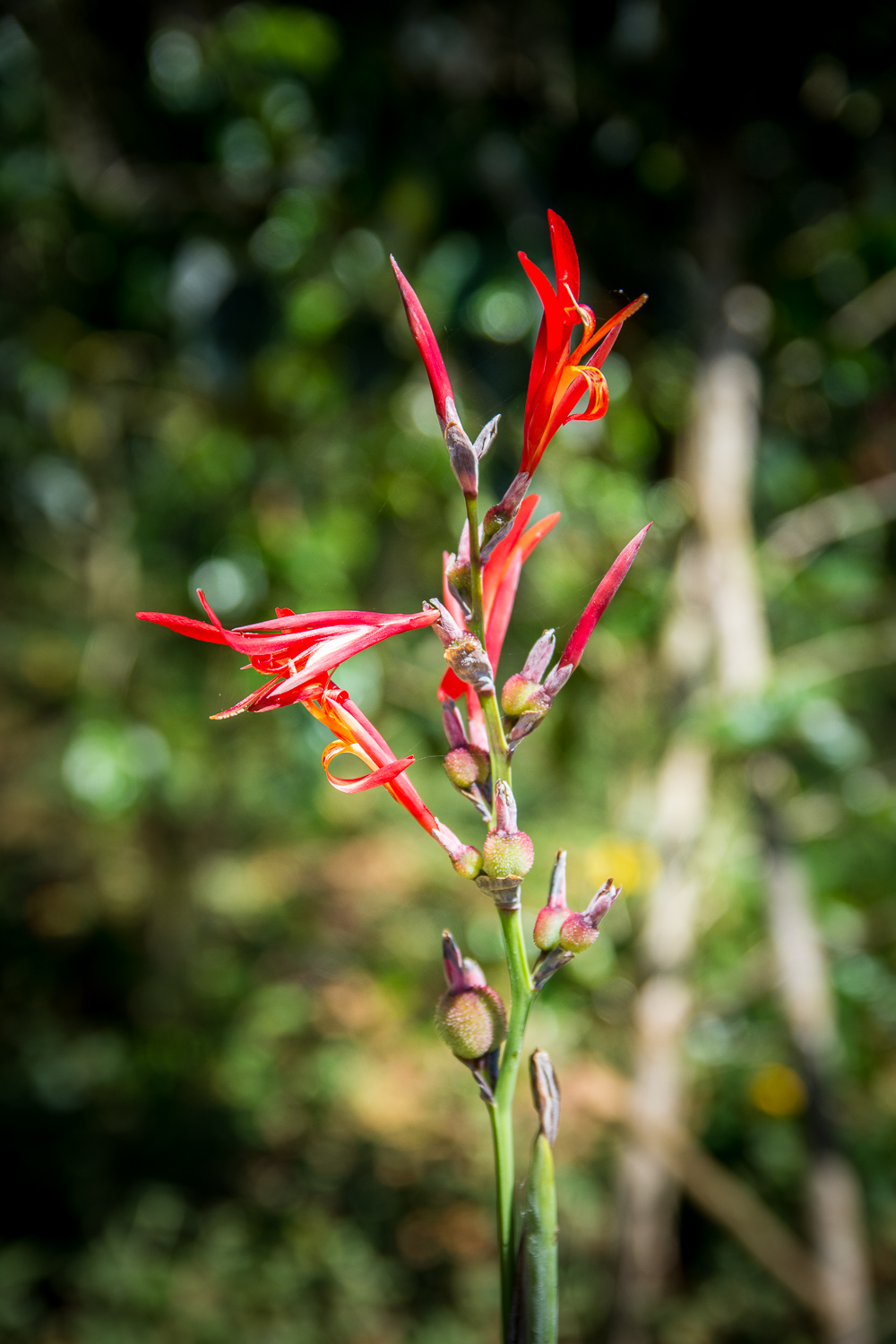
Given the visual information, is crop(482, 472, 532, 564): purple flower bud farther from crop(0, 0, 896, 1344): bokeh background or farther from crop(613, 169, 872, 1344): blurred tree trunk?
crop(613, 169, 872, 1344): blurred tree trunk

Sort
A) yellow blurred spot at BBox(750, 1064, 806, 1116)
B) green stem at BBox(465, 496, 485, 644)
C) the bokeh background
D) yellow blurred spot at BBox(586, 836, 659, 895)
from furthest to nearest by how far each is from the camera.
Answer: yellow blurred spot at BBox(750, 1064, 806, 1116) → yellow blurred spot at BBox(586, 836, 659, 895) → the bokeh background → green stem at BBox(465, 496, 485, 644)

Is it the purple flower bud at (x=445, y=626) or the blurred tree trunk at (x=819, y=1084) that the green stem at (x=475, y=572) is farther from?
the blurred tree trunk at (x=819, y=1084)

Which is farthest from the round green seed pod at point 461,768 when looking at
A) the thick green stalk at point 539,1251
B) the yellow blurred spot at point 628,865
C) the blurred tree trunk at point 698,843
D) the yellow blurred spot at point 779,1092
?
the yellow blurred spot at point 779,1092

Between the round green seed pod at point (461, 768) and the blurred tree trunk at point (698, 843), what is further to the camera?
the blurred tree trunk at point (698, 843)

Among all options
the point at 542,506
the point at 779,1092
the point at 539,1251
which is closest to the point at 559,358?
the point at 539,1251

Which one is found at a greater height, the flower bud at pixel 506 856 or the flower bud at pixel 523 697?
the flower bud at pixel 523 697

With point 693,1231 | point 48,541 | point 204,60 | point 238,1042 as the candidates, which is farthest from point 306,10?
point 238,1042

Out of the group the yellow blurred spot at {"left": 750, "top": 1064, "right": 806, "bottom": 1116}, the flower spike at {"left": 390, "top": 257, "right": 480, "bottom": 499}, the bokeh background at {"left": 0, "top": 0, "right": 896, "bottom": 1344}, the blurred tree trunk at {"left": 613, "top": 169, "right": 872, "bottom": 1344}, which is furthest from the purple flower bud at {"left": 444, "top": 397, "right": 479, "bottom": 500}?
the yellow blurred spot at {"left": 750, "top": 1064, "right": 806, "bottom": 1116}

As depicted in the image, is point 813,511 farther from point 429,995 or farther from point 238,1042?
point 238,1042
